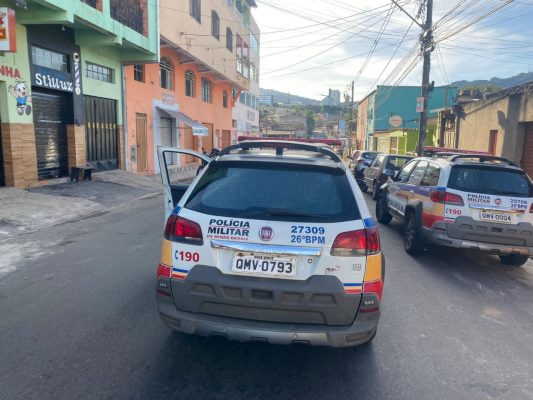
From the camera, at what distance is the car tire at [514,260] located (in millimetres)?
6449

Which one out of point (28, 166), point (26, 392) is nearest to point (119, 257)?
point (26, 392)

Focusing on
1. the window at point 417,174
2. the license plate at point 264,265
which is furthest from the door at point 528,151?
the license plate at point 264,265

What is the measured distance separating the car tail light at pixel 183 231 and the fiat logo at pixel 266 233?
439 millimetres

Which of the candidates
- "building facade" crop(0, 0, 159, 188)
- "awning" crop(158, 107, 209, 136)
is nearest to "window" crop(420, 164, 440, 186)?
"building facade" crop(0, 0, 159, 188)

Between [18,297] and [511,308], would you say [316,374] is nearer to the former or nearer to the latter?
[511,308]

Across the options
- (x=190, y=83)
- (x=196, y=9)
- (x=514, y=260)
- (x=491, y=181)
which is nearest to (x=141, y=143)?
(x=190, y=83)

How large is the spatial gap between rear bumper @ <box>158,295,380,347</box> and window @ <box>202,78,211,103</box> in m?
26.4

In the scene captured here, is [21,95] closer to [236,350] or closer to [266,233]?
A: [236,350]

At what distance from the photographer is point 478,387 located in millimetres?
3043

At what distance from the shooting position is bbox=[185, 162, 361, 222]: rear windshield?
9.73 ft

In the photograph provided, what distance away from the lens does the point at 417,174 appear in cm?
745

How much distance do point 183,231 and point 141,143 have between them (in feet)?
57.6

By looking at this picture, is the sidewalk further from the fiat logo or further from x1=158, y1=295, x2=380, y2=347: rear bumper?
the fiat logo

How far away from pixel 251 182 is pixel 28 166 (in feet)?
36.6
